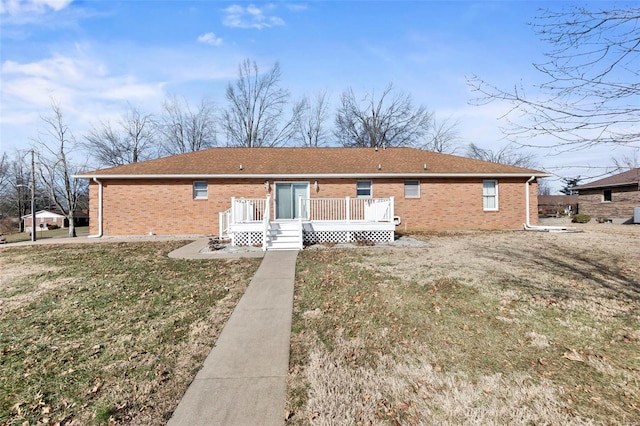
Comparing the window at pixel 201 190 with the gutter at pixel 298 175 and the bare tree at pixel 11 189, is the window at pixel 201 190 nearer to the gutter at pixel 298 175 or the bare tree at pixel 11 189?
the gutter at pixel 298 175

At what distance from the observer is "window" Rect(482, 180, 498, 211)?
1557 centimetres

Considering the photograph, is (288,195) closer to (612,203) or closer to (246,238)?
(246,238)

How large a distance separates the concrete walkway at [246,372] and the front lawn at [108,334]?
17cm

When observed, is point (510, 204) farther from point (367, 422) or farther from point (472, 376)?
point (367, 422)

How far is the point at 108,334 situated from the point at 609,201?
112 feet

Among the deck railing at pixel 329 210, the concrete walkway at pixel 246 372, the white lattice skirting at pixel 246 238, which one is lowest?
the concrete walkway at pixel 246 372

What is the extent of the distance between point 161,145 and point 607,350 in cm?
3766

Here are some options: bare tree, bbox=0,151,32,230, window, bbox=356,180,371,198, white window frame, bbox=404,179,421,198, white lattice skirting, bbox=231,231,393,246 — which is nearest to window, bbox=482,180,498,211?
white window frame, bbox=404,179,421,198

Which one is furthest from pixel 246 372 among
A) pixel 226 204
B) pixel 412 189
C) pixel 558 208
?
pixel 558 208

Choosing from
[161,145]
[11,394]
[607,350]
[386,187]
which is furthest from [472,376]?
[161,145]

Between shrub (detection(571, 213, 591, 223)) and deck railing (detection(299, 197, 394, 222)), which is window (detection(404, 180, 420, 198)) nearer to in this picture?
deck railing (detection(299, 197, 394, 222))

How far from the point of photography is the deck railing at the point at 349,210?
466 inches

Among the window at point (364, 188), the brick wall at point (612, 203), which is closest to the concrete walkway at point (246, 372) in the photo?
the window at point (364, 188)

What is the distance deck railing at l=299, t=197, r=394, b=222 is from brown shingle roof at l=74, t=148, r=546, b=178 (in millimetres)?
2256
